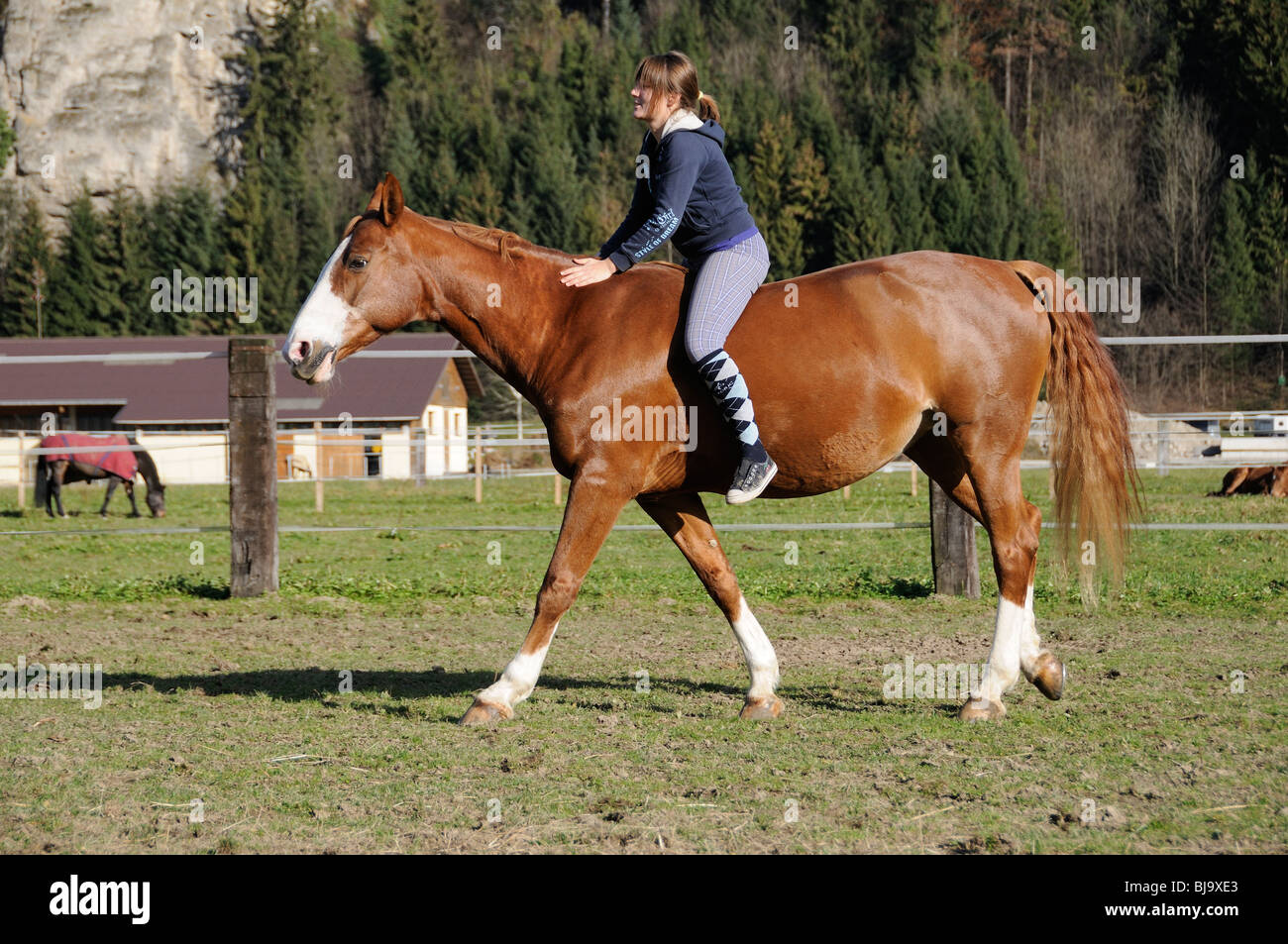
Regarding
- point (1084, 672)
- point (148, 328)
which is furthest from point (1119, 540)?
point (148, 328)

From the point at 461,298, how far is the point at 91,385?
42.6 metres

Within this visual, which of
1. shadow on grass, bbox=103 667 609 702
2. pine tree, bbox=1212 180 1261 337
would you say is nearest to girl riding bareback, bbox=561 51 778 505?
shadow on grass, bbox=103 667 609 702

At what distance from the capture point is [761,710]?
4.44 m

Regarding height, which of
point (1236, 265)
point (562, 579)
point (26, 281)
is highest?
point (26, 281)

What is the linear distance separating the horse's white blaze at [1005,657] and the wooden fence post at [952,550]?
9.85 ft

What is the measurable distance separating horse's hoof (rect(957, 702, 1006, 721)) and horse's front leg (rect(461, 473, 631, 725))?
5.07ft

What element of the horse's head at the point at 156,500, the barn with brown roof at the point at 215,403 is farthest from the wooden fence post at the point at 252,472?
the barn with brown roof at the point at 215,403

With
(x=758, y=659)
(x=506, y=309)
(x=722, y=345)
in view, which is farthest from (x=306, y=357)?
(x=758, y=659)

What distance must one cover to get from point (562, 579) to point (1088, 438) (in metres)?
2.38

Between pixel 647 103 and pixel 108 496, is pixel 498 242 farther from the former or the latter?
pixel 108 496

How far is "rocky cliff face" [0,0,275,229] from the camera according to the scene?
229 ft

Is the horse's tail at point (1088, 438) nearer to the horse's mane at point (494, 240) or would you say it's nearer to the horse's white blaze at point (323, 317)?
the horse's mane at point (494, 240)

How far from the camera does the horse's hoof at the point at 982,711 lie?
4.34 m

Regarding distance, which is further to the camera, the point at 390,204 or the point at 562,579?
the point at 390,204
